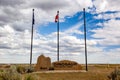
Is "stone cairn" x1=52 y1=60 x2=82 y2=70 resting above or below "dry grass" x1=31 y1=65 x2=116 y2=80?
above

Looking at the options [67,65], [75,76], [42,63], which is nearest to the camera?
[75,76]

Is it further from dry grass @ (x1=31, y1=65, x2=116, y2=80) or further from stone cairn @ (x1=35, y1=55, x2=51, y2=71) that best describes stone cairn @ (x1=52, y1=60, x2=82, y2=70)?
dry grass @ (x1=31, y1=65, x2=116, y2=80)

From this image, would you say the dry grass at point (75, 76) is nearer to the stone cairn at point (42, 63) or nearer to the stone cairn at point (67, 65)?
the stone cairn at point (67, 65)

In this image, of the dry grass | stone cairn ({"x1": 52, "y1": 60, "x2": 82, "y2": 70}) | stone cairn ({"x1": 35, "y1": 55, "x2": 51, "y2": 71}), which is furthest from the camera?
stone cairn ({"x1": 35, "y1": 55, "x2": 51, "y2": 71})

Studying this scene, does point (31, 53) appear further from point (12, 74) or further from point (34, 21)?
point (12, 74)

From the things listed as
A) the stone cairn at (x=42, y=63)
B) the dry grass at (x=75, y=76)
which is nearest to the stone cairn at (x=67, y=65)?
the stone cairn at (x=42, y=63)

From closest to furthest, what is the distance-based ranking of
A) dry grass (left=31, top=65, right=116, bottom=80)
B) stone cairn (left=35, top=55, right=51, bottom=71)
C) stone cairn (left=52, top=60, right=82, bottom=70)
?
1. dry grass (left=31, top=65, right=116, bottom=80)
2. stone cairn (left=52, top=60, right=82, bottom=70)
3. stone cairn (left=35, top=55, right=51, bottom=71)

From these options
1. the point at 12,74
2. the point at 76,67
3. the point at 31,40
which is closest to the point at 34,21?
the point at 31,40

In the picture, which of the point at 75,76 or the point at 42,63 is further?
the point at 42,63

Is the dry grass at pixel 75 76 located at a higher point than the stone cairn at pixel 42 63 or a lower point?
lower

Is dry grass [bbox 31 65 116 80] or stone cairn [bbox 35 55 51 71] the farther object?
stone cairn [bbox 35 55 51 71]

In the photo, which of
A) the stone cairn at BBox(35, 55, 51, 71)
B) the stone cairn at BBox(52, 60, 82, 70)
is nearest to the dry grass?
the stone cairn at BBox(52, 60, 82, 70)

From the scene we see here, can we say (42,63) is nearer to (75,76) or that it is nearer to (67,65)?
(67,65)

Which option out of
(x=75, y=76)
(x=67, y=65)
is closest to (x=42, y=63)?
(x=67, y=65)
